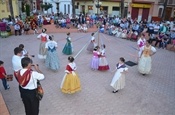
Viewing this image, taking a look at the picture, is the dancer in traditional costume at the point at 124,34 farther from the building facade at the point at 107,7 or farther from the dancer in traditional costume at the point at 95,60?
the building facade at the point at 107,7

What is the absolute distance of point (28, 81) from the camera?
12.8 feet

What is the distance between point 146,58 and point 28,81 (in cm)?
547

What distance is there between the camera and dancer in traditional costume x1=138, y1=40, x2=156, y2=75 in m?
7.80

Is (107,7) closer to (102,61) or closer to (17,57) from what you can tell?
(102,61)

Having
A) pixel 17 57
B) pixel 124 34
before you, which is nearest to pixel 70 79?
pixel 17 57

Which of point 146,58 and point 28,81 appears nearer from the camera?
point 28,81

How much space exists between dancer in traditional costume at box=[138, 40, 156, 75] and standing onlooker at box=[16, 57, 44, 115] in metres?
5.16

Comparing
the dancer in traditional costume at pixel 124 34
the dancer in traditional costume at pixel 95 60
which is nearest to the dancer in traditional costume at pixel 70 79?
the dancer in traditional costume at pixel 95 60

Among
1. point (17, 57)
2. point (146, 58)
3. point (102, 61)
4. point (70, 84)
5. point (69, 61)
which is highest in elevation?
point (17, 57)

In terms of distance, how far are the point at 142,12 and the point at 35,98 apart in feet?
95.5

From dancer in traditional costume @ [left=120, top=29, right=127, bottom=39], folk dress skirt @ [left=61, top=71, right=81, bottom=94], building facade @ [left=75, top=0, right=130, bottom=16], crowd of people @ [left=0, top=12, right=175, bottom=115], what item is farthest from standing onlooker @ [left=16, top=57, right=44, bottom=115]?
building facade @ [left=75, top=0, right=130, bottom=16]

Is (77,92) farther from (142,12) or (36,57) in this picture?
(142,12)

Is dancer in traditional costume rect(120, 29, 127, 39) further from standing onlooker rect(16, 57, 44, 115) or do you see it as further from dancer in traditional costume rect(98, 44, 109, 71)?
standing onlooker rect(16, 57, 44, 115)

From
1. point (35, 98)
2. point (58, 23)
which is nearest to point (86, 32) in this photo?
point (58, 23)
